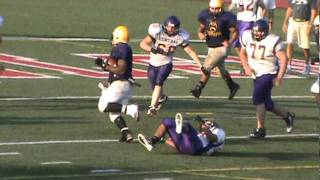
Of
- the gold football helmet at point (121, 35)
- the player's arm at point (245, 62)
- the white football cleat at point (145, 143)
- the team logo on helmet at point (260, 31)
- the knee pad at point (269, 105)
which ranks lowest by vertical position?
the knee pad at point (269, 105)

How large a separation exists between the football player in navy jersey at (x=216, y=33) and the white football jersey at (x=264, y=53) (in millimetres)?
3639

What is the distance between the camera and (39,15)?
36500 millimetres

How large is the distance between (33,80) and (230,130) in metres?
6.17

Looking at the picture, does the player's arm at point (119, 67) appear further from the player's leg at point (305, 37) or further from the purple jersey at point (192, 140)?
the player's leg at point (305, 37)

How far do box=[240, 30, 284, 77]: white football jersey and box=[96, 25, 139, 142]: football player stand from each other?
74.3 inches

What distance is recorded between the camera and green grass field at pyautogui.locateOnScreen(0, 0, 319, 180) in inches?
534

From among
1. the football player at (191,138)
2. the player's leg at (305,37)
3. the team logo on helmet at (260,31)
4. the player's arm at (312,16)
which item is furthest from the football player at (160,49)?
the player's arm at (312,16)

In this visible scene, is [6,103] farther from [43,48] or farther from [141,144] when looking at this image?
[43,48]

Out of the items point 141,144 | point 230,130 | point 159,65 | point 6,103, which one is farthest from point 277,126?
point 6,103

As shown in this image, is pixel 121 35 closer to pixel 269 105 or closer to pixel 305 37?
pixel 269 105

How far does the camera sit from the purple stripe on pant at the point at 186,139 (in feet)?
47.9

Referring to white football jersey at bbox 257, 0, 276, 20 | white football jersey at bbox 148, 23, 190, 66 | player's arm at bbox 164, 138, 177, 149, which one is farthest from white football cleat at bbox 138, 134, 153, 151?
white football jersey at bbox 257, 0, 276, 20

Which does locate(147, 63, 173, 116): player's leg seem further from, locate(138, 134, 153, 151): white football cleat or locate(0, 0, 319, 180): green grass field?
locate(138, 134, 153, 151): white football cleat

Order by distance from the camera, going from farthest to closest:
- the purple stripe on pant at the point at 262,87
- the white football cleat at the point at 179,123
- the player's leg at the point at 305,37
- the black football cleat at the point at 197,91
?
the player's leg at the point at 305,37, the black football cleat at the point at 197,91, the purple stripe on pant at the point at 262,87, the white football cleat at the point at 179,123
